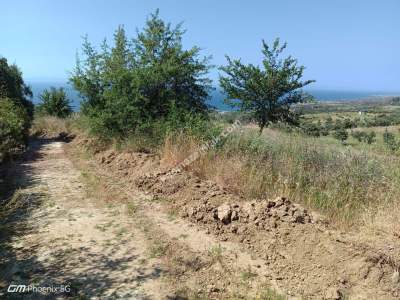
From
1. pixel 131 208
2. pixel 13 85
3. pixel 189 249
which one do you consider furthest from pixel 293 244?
pixel 13 85

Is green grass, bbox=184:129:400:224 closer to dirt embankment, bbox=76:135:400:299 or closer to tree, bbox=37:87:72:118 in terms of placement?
dirt embankment, bbox=76:135:400:299

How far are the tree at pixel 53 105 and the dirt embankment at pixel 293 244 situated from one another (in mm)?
28352

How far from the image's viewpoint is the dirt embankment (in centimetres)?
390

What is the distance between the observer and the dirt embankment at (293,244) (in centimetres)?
390

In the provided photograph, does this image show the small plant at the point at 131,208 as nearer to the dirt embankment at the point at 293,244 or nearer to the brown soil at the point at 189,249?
the brown soil at the point at 189,249

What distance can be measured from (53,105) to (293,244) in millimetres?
31850

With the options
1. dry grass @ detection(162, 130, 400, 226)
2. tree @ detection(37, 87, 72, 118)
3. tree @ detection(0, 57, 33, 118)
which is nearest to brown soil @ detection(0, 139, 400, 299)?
dry grass @ detection(162, 130, 400, 226)

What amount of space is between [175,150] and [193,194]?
2.18 metres

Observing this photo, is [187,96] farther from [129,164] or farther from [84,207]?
[84,207]

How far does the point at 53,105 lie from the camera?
32625 millimetres

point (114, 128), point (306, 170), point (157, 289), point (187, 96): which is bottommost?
point (157, 289)

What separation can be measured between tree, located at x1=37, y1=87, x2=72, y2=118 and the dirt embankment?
93.0 ft

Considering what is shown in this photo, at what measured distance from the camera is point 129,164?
9.84m

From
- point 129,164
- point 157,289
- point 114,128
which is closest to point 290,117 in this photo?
point 114,128
